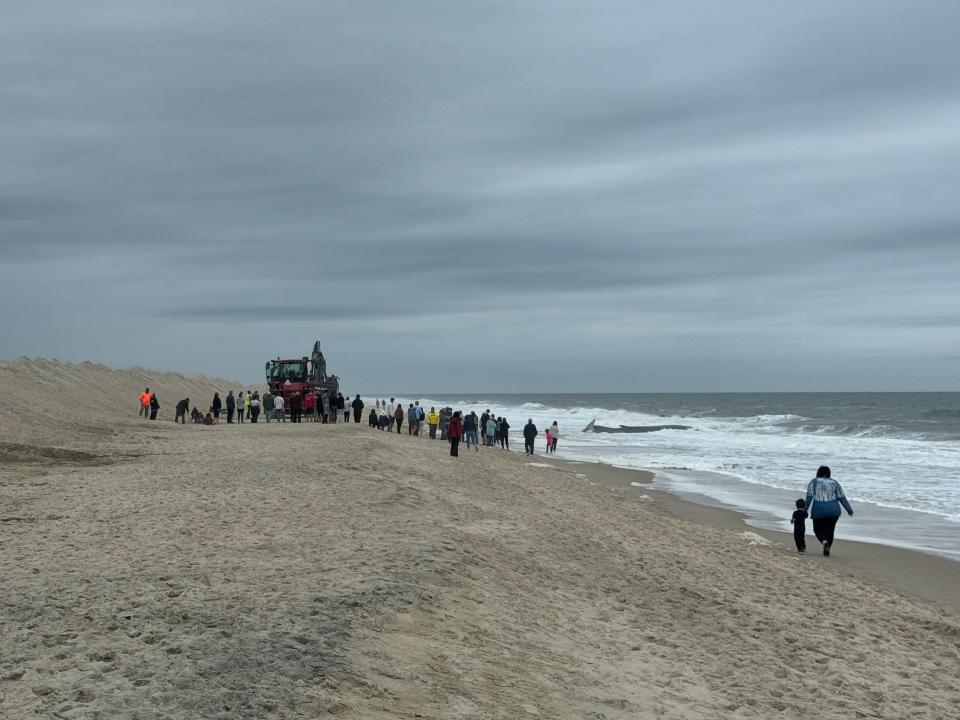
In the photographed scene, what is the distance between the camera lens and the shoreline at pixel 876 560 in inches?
459

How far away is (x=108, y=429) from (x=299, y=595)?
23175mm

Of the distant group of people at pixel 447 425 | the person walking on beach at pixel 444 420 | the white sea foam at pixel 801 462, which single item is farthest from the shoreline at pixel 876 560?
the person walking on beach at pixel 444 420

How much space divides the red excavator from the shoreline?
75.9ft

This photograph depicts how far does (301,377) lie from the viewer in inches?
1604

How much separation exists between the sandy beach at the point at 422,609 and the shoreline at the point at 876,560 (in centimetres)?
7

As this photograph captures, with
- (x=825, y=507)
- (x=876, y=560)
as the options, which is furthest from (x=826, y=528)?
(x=876, y=560)

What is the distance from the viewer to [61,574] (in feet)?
26.1

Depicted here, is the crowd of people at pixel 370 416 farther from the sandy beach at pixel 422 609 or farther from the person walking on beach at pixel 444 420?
the sandy beach at pixel 422 609

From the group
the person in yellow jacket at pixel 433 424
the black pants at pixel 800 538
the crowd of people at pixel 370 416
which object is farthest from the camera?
the crowd of people at pixel 370 416

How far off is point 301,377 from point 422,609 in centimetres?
3429

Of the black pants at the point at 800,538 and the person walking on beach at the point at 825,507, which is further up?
the person walking on beach at the point at 825,507

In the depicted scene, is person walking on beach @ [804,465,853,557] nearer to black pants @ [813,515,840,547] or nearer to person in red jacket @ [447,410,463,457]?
black pants @ [813,515,840,547]

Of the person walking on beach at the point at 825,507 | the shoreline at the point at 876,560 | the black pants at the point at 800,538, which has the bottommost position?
the shoreline at the point at 876,560

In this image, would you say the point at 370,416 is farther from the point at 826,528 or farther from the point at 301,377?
the point at 826,528
